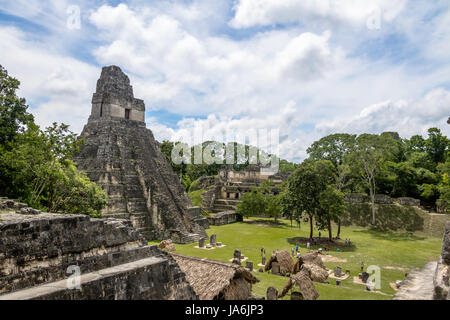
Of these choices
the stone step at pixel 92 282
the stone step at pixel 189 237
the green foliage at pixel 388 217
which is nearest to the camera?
the stone step at pixel 92 282

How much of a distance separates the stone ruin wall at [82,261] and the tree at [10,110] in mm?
12090

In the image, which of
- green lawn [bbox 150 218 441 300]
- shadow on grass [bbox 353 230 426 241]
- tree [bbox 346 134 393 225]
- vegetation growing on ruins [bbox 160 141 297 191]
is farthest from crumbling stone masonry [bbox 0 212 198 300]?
vegetation growing on ruins [bbox 160 141 297 191]

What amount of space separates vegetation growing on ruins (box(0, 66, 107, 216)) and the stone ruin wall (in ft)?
29.5

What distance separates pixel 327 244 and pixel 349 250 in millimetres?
1784

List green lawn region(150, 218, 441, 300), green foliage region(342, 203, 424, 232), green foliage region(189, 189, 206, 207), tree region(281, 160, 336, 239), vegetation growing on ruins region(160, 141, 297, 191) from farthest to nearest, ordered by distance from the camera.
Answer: vegetation growing on ruins region(160, 141, 297, 191), green foliage region(189, 189, 206, 207), green foliage region(342, 203, 424, 232), tree region(281, 160, 336, 239), green lawn region(150, 218, 441, 300)

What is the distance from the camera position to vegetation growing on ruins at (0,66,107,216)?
13.2 metres

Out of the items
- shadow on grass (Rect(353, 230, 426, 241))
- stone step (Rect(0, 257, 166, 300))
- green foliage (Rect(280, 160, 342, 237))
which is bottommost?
shadow on grass (Rect(353, 230, 426, 241))

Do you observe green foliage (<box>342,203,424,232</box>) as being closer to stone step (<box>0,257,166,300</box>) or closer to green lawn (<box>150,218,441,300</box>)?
green lawn (<box>150,218,441,300</box>)

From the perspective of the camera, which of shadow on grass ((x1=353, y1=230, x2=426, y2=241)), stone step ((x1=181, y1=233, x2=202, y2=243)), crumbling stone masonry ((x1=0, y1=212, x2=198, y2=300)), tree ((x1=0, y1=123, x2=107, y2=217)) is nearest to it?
crumbling stone masonry ((x1=0, y1=212, x2=198, y2=300))

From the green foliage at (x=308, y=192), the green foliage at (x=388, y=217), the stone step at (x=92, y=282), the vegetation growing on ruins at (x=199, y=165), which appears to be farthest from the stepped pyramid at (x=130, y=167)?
the vegetation growing on ruins at (x=199, y=165)

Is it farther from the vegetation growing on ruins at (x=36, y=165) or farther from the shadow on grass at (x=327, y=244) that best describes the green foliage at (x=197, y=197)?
the vegetation growing on ruins at (x=36, y=165)

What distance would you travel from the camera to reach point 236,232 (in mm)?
25344

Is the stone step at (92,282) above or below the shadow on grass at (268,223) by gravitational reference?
above

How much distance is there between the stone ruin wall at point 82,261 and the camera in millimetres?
4832
